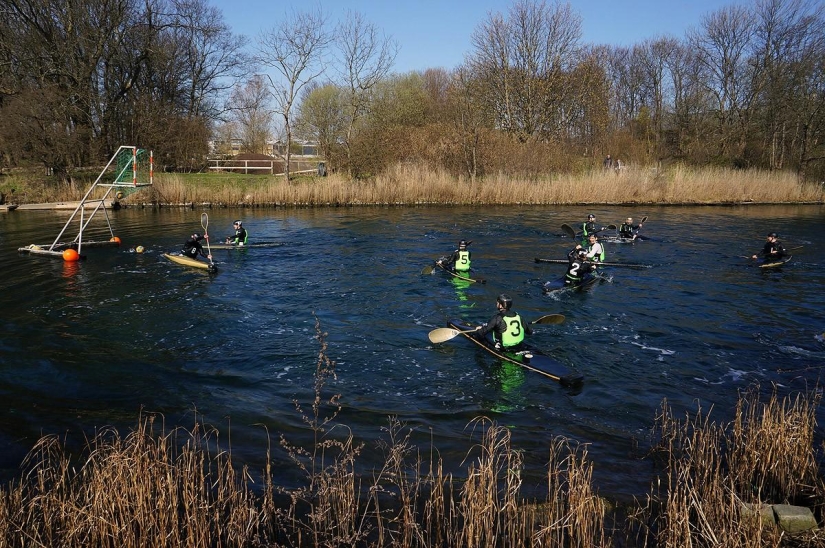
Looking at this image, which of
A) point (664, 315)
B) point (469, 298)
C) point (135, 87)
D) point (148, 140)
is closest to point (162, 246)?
point (469, 298)

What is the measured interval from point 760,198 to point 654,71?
1040 inches

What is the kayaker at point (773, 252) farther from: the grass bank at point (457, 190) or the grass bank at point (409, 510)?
the grass bank at point (457, 190)

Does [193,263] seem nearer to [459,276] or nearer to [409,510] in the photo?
[459,276]

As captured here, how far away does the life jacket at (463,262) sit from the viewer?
16250 millimetres

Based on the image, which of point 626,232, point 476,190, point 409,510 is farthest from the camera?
point 476,190

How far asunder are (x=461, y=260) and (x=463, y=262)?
0.09 m

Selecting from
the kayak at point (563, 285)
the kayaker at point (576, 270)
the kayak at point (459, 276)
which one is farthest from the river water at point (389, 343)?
the kayaker at point (576, 270)

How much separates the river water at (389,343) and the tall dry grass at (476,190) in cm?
1238

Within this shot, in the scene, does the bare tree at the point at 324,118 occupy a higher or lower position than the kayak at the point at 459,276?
higher

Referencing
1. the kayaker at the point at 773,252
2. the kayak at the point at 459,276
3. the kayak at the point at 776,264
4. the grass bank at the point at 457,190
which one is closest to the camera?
the kayak at the point at 459,276

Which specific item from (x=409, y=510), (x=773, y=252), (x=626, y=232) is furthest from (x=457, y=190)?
(x=409, y=510)

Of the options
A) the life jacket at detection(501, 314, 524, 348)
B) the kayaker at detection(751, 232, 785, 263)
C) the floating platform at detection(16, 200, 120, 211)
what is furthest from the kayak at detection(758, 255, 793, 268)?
the floating platform at detection(16, 200, 120, 211)

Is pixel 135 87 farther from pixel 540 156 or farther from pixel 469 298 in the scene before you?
pixel 469 298

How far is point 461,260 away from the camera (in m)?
16.3
